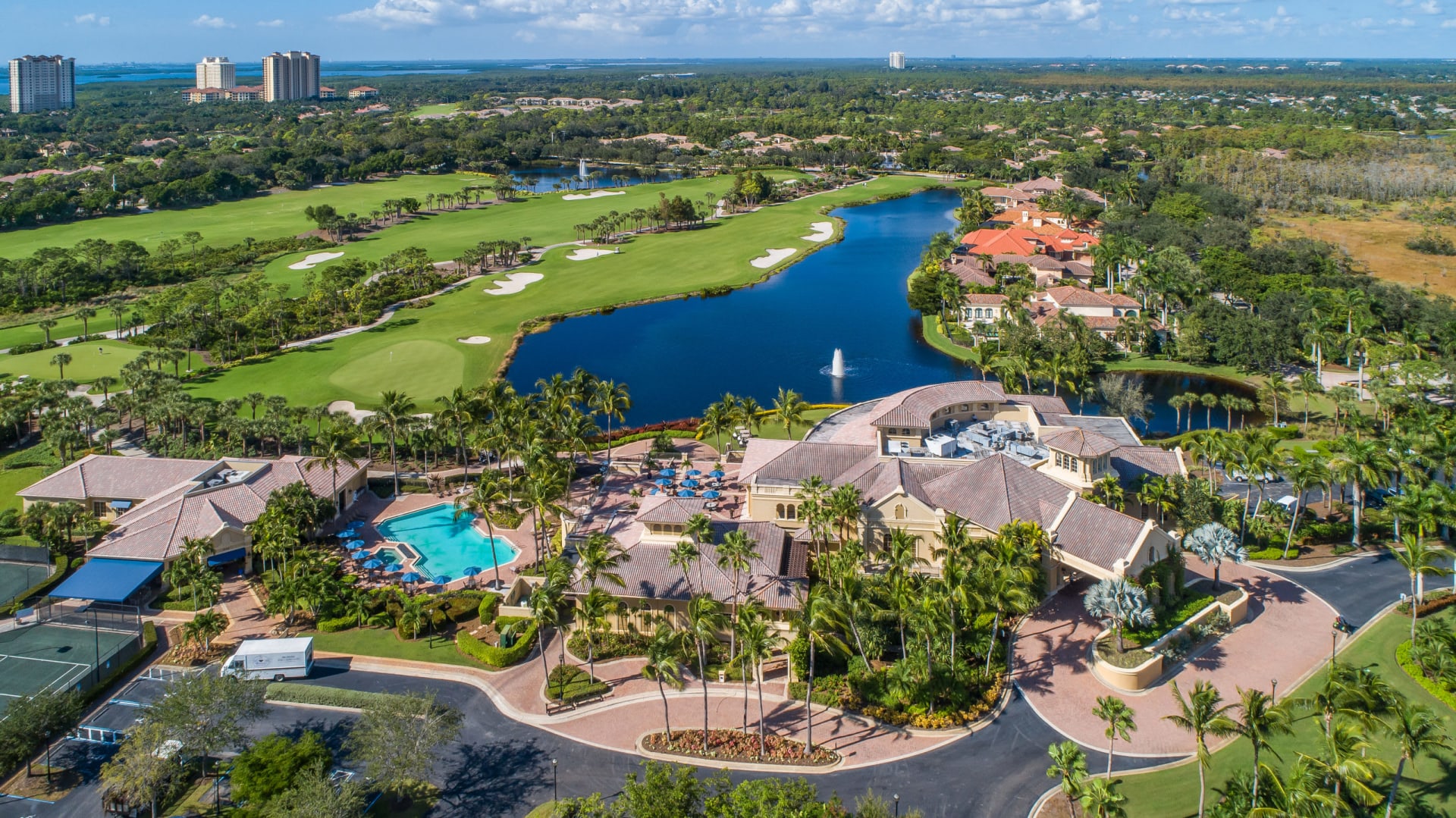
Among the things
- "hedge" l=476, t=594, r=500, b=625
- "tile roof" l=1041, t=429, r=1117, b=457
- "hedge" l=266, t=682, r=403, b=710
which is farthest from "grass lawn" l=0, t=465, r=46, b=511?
"tile roof" l=1041, t=429, r=1117, b=457

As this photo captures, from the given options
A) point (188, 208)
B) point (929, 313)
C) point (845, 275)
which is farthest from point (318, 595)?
point (188, 208)

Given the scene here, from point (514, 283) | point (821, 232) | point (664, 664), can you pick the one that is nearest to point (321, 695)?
point (664, 664)

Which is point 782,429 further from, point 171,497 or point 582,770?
point 171,497

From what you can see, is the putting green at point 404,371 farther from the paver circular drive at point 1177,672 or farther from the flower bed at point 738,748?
the paver circular drive at point 1177,672

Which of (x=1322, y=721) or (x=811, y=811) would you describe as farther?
(x=1322, y=721)

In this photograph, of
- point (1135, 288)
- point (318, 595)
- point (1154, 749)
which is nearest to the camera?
point (1154, 749)

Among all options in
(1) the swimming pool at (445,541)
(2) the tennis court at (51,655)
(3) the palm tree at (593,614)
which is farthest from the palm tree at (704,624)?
(2) the tennis court at (51,655)

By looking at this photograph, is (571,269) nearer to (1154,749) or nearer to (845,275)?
(845,275)
